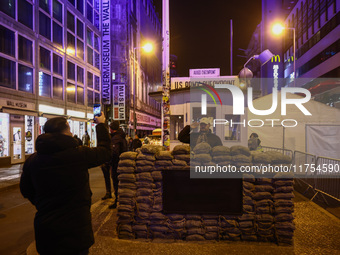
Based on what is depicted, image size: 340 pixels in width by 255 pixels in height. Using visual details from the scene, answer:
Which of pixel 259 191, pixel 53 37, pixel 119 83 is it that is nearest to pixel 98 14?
pixel 119 83

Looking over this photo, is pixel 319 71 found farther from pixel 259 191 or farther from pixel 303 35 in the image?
pixel 259 191

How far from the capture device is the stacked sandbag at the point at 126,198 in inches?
179

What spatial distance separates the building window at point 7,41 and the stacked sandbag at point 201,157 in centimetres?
1529

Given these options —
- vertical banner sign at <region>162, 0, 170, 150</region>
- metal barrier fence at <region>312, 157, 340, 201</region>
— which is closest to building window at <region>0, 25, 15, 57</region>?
vertical banner sign at <region>162, 0, 170, 150</region>

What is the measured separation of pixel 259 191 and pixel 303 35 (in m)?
49.9

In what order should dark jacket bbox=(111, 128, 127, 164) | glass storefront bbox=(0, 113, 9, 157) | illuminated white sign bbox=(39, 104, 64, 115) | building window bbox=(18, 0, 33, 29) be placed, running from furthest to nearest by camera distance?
illuminated white sign bbox=(39, 104, 64, 115)
building window bbox=(18, 0, 33, 29)
glass storefront bbox=(0, 113, 9, 157)
dark jacket bbox=(111, 128, 127, 164)

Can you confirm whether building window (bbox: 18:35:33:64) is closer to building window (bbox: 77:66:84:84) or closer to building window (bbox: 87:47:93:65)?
building window (bbox: 77:66:84:84)

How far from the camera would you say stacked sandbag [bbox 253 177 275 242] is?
4355 mm

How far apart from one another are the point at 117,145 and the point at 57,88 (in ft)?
53.1

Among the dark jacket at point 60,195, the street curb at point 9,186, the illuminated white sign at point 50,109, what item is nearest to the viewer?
the dark jacket at point 60,195

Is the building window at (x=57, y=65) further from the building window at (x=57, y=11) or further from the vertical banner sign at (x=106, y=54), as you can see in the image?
the vertical banner sign at (x=106, y=54)

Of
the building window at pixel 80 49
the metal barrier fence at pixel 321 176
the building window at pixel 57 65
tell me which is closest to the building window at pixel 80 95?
the building window at pixel 80 49

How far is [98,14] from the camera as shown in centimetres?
2948

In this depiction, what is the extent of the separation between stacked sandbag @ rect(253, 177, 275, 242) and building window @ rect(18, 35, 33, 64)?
678 inches
